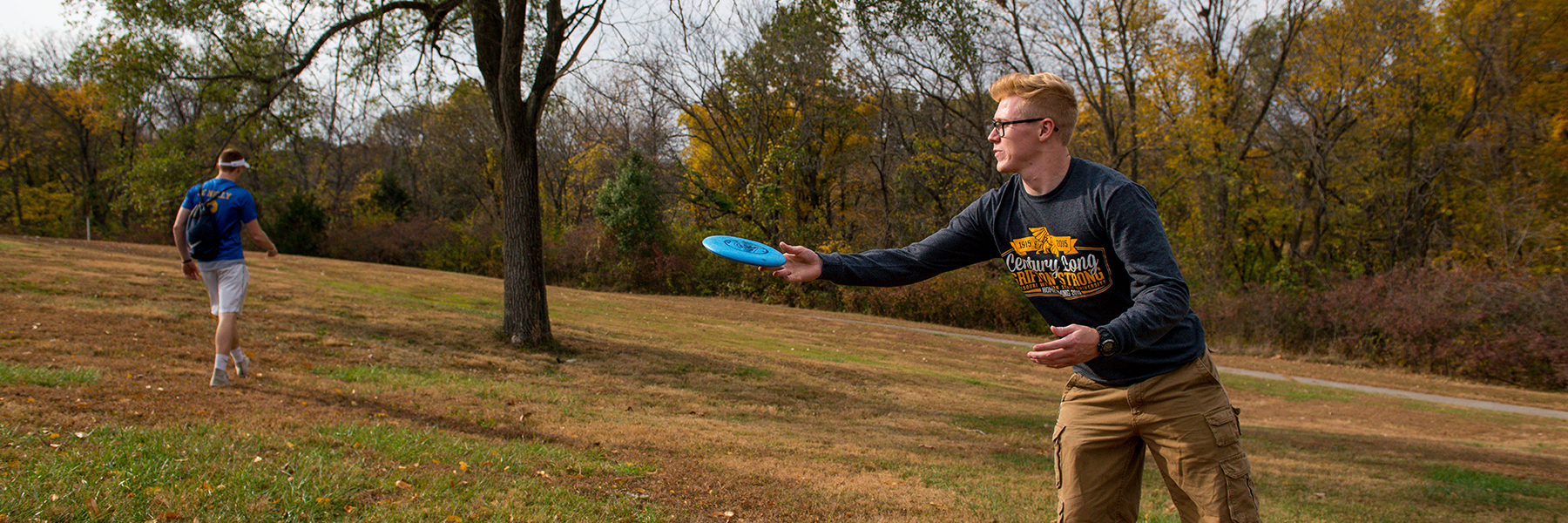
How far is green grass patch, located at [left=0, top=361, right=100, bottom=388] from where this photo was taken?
6.32 metres

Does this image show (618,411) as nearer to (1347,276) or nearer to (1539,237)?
(1539,237)

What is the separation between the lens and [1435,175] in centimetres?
2480

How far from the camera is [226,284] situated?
24.0ft

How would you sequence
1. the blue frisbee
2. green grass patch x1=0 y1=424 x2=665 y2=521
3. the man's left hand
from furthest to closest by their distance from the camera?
green grass patch x1=0 y1=424 x2=665 y2=521 < the blue frisbee < the man's left hand

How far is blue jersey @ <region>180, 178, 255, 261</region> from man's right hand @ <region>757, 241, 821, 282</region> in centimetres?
586

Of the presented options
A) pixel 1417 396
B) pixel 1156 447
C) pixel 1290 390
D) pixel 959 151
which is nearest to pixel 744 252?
pixel 1156 447

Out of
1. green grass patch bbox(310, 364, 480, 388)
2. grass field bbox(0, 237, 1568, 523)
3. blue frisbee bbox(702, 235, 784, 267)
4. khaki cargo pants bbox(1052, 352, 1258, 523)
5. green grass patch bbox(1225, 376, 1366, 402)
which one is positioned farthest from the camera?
green grass patch bbox(1225, 376, 1366, 402)

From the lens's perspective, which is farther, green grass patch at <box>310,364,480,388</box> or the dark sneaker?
green grass patch at <box>310,364,480,388</box>

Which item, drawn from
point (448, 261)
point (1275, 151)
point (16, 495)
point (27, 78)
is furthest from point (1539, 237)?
point (27, 78)

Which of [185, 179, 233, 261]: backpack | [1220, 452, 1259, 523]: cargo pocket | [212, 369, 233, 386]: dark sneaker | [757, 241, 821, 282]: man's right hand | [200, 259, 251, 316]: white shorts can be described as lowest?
[212, 369, 233, 386]: dark sneaker

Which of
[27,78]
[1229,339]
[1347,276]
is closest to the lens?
[1229,339]

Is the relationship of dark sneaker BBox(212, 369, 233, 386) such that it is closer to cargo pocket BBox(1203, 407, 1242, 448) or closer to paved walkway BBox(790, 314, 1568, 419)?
cargo pocket BBox(1203, 407, 1242, 448)

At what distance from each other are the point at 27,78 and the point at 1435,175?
59.7m

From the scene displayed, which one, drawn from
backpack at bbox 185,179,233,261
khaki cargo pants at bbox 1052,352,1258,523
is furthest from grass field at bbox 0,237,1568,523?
khaki cargo pants at bbox 1052,352,1258,523
